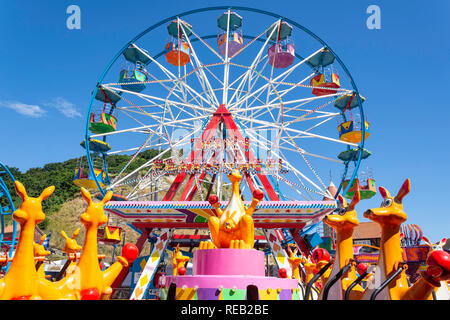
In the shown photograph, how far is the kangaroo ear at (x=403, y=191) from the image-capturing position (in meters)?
3.78

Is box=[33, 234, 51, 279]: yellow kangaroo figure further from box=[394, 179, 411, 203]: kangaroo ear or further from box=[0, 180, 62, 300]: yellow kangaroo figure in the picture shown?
box=[394, 179, 411, 203]: kangaroo ear

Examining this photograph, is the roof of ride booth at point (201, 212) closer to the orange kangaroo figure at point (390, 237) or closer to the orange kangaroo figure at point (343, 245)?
the orange kangaroo figure at point (343, 245)

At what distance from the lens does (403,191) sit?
3.82m

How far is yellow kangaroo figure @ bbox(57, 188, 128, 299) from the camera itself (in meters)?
3.86

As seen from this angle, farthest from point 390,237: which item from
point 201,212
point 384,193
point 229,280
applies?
point 201,212

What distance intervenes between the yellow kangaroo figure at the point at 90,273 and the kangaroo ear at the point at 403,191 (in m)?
3.30

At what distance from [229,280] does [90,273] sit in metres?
2.13

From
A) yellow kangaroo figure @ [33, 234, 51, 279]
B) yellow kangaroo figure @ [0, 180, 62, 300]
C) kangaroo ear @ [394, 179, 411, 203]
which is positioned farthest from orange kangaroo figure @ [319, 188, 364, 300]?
yellow kangaroo figure @ [33, 234, 51, 279]

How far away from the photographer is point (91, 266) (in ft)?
13.2

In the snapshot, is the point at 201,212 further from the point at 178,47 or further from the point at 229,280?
the point at 178,47

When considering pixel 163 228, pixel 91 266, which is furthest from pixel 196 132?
pixel 91 266

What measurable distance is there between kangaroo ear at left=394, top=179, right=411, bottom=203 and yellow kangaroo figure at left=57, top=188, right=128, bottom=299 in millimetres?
3304
